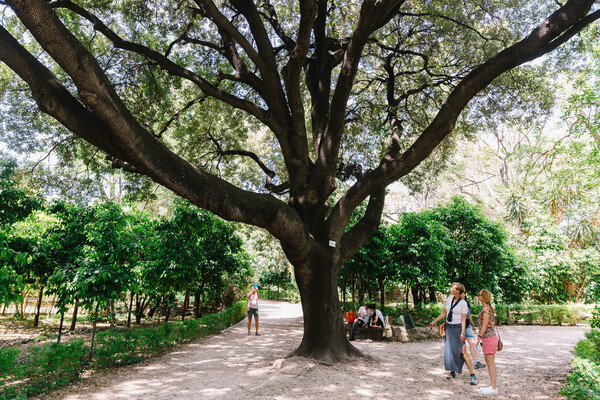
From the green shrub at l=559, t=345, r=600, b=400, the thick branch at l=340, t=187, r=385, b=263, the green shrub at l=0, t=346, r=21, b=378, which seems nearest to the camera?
the green shrub at l=559, t=345, r=600, b=400

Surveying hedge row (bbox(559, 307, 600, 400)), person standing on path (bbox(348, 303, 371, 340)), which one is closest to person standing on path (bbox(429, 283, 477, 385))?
hedge row (bbox(559, 307, 600, 400))

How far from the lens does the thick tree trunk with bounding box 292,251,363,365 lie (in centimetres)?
654

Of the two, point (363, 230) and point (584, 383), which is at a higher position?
point (363, 230)

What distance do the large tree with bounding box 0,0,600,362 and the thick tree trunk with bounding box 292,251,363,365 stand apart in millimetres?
23

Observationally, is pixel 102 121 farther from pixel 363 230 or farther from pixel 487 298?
pixel 487 298

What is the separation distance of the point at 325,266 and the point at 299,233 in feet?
3.70

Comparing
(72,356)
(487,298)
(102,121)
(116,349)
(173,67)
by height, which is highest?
(173,67)

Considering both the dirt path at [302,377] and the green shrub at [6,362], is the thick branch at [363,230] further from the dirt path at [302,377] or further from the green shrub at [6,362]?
the green shrub at [6,362]

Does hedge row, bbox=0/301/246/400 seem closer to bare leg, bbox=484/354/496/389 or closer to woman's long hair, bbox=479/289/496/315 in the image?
bare leg, bbox=484/354/496/389

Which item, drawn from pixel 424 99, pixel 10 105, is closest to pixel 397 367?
pixel 424 99

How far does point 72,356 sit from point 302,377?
12.8 ft

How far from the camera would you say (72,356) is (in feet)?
18.1

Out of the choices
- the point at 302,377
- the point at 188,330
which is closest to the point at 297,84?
the point at 302,377

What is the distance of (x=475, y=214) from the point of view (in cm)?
1488
